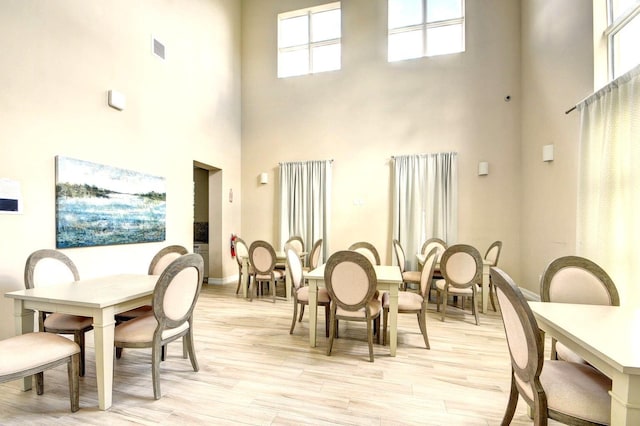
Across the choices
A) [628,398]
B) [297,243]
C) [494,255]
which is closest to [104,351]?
[628,398]

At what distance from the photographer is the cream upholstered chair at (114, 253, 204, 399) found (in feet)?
6.22

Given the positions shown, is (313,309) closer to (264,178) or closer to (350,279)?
(350,279)

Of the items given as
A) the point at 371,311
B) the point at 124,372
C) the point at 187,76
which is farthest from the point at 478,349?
the point at 187,76

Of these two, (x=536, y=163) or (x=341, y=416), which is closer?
(x=341, y=416)

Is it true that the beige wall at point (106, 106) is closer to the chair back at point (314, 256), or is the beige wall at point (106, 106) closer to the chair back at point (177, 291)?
the chair back at point (177, 291)

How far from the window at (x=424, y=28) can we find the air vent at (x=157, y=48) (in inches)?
157

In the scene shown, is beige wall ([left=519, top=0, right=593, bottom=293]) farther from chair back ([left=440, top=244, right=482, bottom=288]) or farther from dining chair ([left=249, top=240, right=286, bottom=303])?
dining chair ([left=249, top=240, right=286, bottom=303])

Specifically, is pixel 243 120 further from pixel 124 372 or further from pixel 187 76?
pixel 124 372

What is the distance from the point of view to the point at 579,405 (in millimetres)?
1209

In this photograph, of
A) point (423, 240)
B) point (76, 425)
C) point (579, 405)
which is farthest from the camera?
point (423, 240)

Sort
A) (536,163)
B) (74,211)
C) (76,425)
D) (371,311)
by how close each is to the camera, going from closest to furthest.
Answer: (76,425) → (371,311) → (74,211) → (536,163)

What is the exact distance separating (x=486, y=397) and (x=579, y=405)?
93 centimetres

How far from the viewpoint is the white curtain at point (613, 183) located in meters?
2.50

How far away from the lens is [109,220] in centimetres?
344
